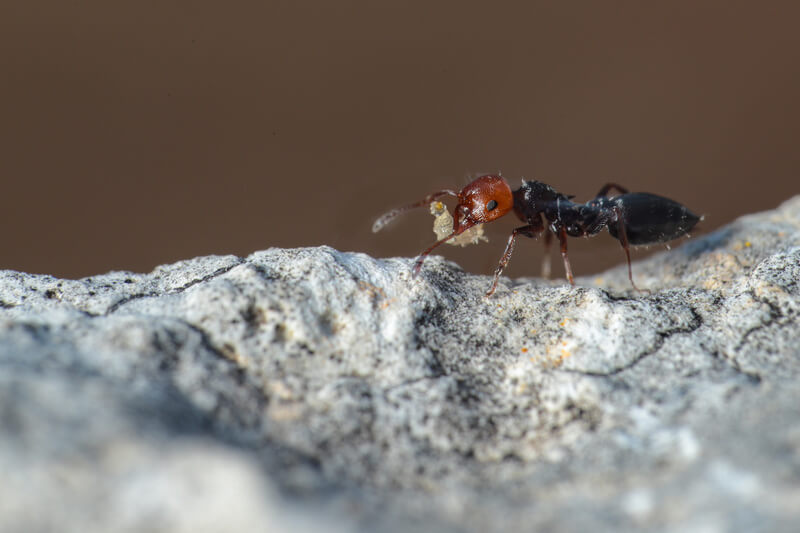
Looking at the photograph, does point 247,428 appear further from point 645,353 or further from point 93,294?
point 645,353

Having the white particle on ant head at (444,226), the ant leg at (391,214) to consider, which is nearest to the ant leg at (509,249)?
the white particle on ant head at (444,226)

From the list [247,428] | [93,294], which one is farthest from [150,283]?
[247,428]

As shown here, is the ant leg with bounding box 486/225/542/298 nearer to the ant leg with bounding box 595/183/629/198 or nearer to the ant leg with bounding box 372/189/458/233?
the ant leg with bounding box 372/189/458/233

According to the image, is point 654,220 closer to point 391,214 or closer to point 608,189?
point 608,189

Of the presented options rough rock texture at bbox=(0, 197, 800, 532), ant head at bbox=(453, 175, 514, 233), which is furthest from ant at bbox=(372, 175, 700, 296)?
rough rock texture at bbox=(0, 197, 800, 532)

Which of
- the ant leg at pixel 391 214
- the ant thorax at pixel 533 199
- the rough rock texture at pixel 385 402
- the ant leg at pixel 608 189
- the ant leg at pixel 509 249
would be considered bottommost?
the rough rock texture at pixel 385 402

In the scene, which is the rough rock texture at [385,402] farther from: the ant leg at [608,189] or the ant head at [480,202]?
the ant leg at [608,189]

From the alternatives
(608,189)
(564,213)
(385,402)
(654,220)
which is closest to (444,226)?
(564,213)
